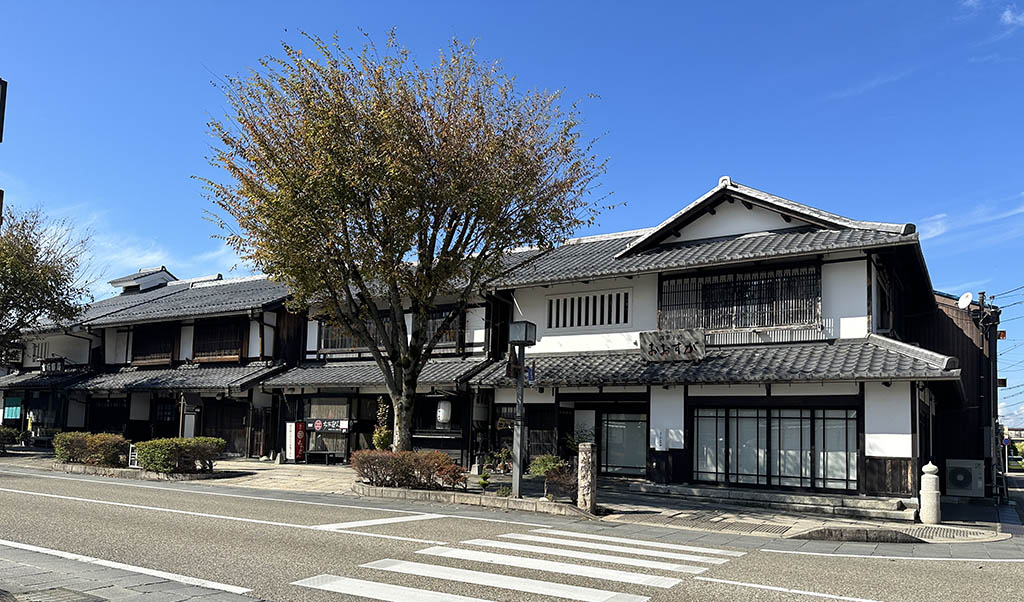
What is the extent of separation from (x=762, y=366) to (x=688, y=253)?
4.02 meters

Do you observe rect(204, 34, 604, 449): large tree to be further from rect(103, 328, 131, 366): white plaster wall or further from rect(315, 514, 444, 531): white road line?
rect(103, 328, 131, 366): white plaster wall

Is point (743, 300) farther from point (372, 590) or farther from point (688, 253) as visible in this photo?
point (372, 590)

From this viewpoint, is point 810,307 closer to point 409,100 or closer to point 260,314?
point 409,100

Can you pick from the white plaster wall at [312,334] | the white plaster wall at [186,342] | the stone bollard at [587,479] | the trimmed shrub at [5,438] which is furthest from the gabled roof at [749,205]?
the trimmed shrub at [5,438]

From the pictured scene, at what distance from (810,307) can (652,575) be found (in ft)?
38.7

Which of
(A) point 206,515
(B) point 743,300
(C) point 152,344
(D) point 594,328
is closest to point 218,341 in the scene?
(C) point 152,344

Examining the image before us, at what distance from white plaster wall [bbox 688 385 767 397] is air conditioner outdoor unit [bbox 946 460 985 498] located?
834 centimetres

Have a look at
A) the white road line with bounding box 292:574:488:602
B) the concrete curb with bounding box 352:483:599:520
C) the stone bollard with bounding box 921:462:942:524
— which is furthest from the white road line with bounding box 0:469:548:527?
the stone bollard with bounding box 921:462:942:524

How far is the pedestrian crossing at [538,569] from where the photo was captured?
26.1 ft

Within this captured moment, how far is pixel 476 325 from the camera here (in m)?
25.5

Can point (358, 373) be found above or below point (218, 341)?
below

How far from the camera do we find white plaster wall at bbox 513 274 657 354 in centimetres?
2155

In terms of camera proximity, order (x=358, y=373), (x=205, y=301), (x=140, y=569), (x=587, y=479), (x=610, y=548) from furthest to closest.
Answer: (x=205, y=301) < (x=358, y=373) < (x=587, y=479) < (x=610, y=548) < (x=140, y=569)

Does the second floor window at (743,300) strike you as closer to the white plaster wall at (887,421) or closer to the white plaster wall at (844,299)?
the white plaster wall at (844,299)
